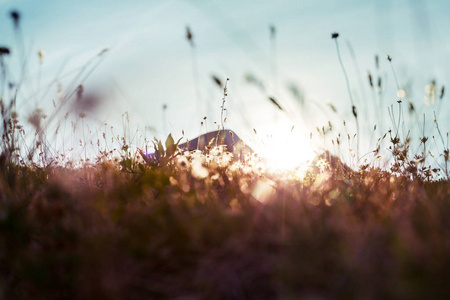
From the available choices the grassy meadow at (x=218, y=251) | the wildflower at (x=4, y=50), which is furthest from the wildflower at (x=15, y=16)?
the grassy meadow at (x=218, y=251)

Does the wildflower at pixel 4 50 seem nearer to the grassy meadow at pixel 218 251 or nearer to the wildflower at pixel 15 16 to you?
the wildflower at pixel 15 16

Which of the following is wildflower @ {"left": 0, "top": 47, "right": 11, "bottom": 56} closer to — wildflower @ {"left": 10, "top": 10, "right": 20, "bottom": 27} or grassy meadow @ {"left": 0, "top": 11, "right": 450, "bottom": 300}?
wildflower @ {"left": 10, "top": 10, "right": 20, "bottom": 27}

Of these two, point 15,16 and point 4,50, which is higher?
point 15,16

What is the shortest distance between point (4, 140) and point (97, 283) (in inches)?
68.0

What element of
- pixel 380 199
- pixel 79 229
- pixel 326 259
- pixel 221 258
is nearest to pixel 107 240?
pixel 79 229

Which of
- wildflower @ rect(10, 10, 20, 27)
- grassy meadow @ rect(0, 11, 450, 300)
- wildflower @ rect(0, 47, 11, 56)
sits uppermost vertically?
wildflower @ rect(10, 10, 20, 27)

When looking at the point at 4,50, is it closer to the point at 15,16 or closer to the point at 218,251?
the point at 15,16

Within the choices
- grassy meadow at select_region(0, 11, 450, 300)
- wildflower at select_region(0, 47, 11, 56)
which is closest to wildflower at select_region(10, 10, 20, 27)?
wildflower at select_region(0, 47, 11, 56)

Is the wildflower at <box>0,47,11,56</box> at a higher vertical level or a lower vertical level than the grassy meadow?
higher

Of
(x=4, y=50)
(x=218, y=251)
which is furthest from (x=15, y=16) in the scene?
(x=218, y=251)

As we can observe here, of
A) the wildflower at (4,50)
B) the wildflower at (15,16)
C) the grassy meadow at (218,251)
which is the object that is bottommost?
the grassy meadow at (218,251)

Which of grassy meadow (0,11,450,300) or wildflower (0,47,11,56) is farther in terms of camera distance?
wildflower (0,47,11,56)

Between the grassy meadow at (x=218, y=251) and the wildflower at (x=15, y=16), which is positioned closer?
the grassy meadow at (x=218, y=251)

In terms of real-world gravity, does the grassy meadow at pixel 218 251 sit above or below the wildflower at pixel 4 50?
below
